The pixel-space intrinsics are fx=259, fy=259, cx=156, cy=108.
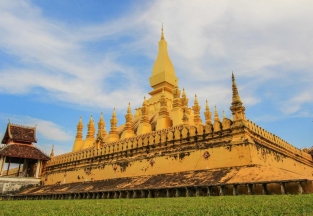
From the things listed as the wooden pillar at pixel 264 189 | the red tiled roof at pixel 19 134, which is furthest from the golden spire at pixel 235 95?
the red tiled roof at pixel 19 134

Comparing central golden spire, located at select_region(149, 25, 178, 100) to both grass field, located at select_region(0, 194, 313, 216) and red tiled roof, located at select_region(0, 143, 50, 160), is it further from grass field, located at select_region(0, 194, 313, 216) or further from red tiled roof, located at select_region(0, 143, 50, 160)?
grass field, located at select_region(0, 194, 313, 216)

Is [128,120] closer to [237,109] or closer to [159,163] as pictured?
[159,163]

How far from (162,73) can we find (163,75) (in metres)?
0.40

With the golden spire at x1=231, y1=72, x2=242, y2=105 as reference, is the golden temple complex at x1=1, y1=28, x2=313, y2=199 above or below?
below

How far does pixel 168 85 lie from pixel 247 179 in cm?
2355

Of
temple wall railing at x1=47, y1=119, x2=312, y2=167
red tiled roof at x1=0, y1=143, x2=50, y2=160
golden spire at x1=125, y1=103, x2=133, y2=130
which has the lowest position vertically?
temple wall railing at x1=47, y1=119, x2=312, y2=167

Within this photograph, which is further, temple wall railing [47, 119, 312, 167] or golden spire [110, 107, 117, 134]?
golden spire [110, 107, 117, 134]

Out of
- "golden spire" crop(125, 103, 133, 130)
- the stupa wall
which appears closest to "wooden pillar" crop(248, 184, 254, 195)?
the stupa wall

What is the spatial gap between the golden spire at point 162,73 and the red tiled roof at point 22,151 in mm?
15448

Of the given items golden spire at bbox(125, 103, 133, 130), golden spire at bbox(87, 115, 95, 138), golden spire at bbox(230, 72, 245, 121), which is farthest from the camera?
golden spire at bbox(87, 115, 95, 138)

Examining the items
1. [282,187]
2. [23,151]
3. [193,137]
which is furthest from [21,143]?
[282,187]

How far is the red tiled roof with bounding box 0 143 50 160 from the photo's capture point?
1034 inches

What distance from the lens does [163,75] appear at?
3362cm

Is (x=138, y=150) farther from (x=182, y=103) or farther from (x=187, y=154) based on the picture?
(x=182, y=103)
